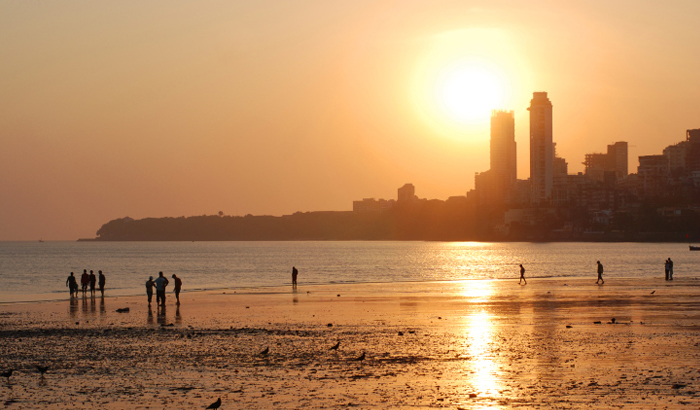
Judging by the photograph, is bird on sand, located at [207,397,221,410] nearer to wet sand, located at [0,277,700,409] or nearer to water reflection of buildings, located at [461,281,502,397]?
wet sand, located at [0,277,700,409]

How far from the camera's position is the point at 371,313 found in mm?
31531

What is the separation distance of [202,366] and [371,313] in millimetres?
14460

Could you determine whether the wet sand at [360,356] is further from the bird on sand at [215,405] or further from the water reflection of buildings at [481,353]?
the bird on sand at [215,405]

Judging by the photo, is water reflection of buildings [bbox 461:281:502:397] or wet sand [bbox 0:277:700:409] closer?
wet sand [bbox 0:277:700:409]

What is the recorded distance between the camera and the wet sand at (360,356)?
14.2 m

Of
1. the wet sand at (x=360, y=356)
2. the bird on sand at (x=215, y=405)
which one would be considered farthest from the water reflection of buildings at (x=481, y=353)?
the bird on sand at (x=215, y=405)

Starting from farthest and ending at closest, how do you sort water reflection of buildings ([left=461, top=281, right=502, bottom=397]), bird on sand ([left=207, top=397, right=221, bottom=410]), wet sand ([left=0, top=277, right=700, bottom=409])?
water reflection of buildings ([left=461, top=281, right=502, bottom=397]), wet sand ([left=0, top=277, right=700, bottom=409]), bird on sand ([left=207, top=397, right=221, bottom=410])

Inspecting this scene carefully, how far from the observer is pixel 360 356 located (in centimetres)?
1864

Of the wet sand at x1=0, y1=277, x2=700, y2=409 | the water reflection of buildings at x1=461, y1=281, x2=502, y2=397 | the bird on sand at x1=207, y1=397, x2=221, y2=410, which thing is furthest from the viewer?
the water reflection of buildings at x1=461, y1=281, x2=502, y2=397

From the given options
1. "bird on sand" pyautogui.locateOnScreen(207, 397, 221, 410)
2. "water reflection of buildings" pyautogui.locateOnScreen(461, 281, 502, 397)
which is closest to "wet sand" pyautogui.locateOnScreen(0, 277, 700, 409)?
"water reflection of buildings" pyautogui.locateOnScreen(461, 281, 502, 397)

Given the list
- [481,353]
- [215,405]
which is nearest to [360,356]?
[481,353]

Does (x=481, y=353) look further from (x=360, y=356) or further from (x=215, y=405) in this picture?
(x=215, y=405)

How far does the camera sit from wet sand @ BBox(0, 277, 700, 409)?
14156mm

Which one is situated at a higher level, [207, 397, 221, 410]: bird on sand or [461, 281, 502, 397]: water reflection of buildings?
[207, 397, 221, 410]: bird on sand
